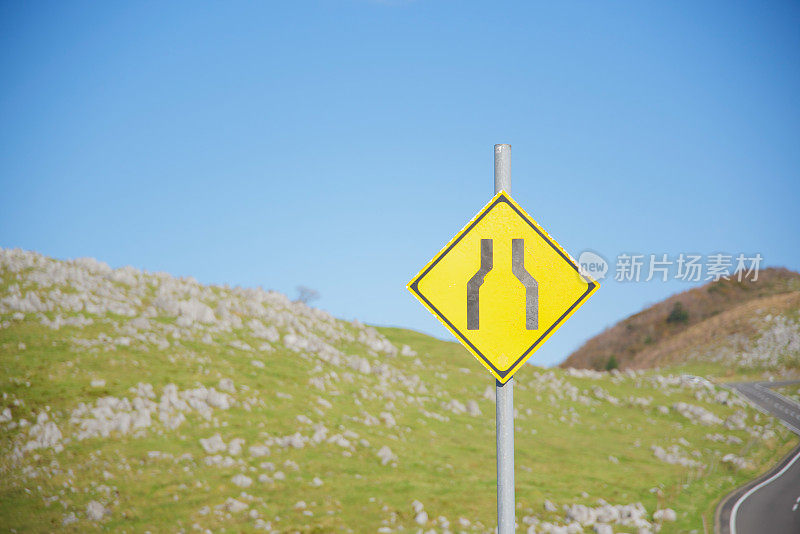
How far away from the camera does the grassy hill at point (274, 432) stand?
19.8 meters

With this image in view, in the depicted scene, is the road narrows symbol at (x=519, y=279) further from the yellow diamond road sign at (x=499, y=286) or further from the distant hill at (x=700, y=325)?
the distant hill at (x=700, y=325)

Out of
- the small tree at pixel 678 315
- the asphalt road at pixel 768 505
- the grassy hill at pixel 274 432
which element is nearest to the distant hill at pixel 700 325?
the small tree at pixel 678 315

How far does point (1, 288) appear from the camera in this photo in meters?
29.2

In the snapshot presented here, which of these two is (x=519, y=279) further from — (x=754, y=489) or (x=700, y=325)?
(x=700, y=325)

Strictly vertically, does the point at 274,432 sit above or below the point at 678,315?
below

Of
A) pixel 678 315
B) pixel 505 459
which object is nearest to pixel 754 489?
pixel 505 459

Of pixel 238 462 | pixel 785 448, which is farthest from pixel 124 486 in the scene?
pixel 785 448

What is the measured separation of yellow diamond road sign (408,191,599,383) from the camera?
5.23 metres

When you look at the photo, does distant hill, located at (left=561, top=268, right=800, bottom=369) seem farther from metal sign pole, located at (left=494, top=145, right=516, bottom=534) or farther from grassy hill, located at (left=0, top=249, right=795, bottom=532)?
metal sign pole, located at (left=494, top=145, right=516, bottom=534)

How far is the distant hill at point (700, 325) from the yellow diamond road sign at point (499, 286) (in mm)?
93779

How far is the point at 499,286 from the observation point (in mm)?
5297

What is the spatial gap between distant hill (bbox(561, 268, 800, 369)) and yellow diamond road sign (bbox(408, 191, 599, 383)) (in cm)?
9378

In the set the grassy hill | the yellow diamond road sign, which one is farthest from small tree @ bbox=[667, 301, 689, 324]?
the yellow diamond road sign

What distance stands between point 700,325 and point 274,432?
102 metres
